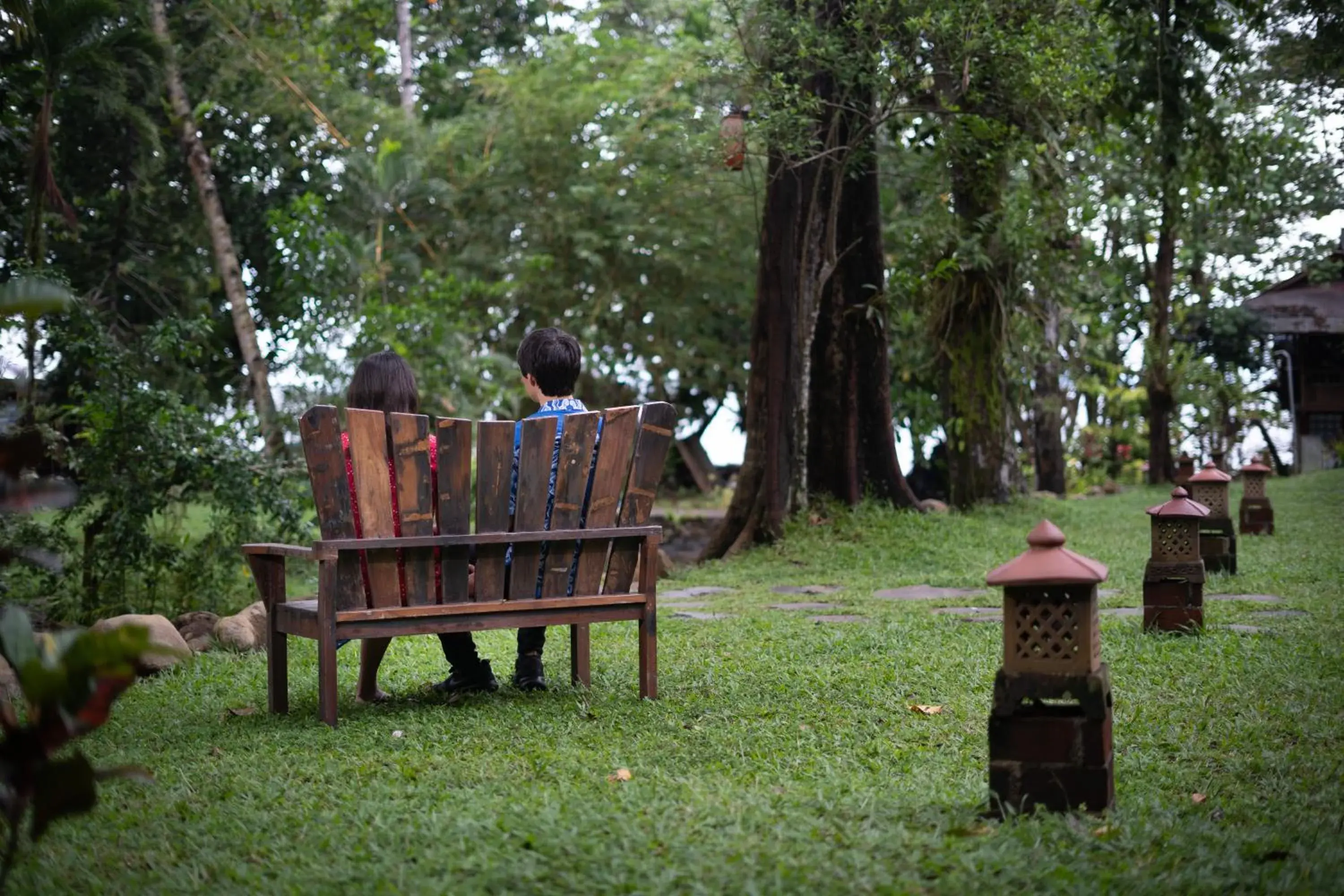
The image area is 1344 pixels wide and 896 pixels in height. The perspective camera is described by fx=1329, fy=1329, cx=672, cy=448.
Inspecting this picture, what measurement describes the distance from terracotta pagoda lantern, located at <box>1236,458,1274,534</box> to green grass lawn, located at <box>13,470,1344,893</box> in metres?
5.45

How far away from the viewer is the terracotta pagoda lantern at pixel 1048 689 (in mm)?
3359

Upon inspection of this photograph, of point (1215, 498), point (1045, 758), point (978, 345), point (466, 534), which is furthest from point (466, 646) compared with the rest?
point (978, 345)

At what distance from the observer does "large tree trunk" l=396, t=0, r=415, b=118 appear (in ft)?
82.6

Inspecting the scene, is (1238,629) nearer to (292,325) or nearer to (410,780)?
(410,780)

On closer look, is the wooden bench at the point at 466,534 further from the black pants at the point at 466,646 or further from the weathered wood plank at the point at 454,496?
the black pants at the point at 466,646

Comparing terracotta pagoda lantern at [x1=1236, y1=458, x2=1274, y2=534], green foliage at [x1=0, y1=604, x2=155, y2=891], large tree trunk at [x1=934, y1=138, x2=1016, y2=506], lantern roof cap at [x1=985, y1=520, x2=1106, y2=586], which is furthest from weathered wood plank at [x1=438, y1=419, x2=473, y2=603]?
large tree trunk at [x1=934, y1=138, x2=1016, y2=506]

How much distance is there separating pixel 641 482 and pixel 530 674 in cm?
96

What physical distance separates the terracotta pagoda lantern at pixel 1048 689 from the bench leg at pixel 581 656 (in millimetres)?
2443

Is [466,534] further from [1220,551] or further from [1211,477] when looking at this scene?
[1211,477]

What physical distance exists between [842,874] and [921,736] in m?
1.62

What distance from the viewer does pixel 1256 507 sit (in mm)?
12008

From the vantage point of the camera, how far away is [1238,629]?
21.2 ft

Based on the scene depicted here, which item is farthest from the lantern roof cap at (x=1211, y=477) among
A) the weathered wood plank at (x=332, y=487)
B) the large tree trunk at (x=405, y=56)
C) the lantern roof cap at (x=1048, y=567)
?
the large tree trunk at (x=405, y=56)

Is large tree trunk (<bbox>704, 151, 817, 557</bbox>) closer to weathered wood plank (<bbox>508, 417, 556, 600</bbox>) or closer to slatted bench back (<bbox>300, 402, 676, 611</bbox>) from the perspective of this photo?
slatted bench back (<bbox>300, 402, 676, 611</bbox>)
